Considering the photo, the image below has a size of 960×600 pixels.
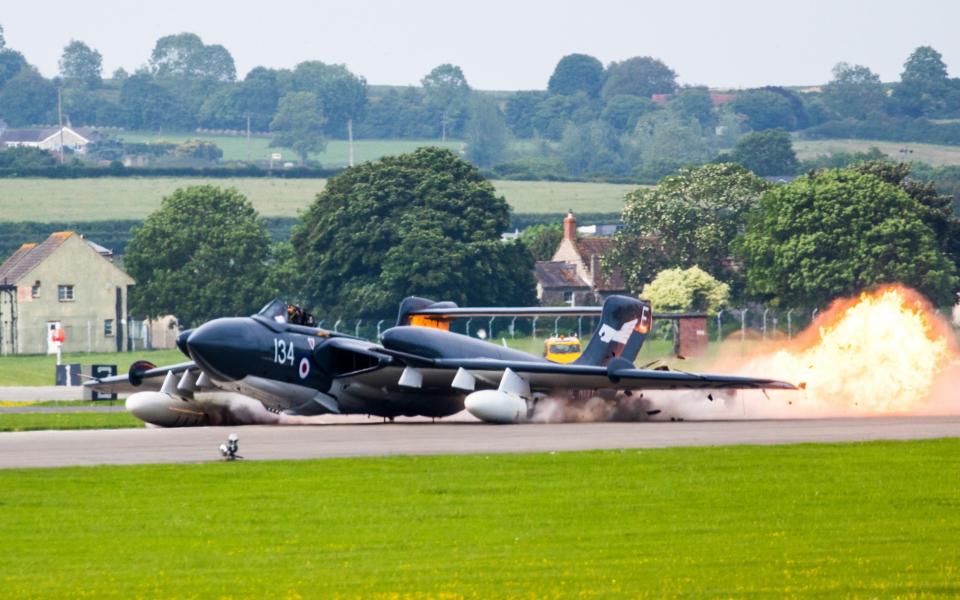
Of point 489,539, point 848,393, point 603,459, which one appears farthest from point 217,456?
point 848,393

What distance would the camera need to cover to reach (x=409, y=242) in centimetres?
10231

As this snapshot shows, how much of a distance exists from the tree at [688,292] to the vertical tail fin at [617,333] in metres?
58.0

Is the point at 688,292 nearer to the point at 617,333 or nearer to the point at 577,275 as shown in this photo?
the point at 577,275

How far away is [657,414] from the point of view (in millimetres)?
44969

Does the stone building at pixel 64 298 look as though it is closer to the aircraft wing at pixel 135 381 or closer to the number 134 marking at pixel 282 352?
the aircraft wing at pixel 135 381

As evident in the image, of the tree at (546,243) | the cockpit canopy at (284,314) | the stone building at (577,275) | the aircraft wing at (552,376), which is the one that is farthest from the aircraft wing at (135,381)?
the tree at (546,243)

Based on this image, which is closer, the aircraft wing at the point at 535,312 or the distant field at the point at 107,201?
the aircraft wing at the point at 535,312

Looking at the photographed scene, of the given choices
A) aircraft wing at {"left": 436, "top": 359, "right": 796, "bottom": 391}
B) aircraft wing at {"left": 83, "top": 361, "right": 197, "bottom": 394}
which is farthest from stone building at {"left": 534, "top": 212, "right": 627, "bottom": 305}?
aircraft wing at {"left": 436, "top": 359, "right": 796, "bottom": 391}

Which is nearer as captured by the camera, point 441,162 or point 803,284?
point 803,284

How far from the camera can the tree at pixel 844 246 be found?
94000 mm

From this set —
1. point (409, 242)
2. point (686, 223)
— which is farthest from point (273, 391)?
point (686, 223)

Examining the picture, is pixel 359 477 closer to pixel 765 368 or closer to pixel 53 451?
pixel 53 451

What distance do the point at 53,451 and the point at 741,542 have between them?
16968 millimetres

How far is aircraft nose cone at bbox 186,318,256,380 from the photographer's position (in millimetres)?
38562
